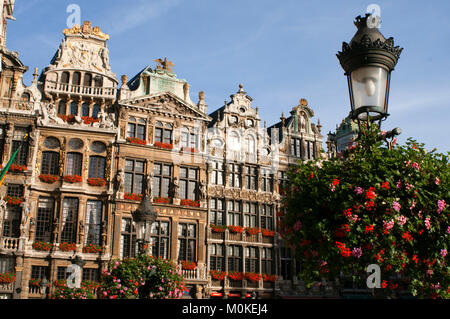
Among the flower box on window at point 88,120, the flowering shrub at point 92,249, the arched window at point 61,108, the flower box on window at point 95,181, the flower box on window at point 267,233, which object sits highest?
the arched window at point 61,108

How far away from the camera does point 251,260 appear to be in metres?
34.4

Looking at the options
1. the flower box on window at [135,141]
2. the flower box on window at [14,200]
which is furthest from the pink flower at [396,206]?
the flower box on window at [135,141]

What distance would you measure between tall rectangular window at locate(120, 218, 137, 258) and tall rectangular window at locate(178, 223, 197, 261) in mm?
3170

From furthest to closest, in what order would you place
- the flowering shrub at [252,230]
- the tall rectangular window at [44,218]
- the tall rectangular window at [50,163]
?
1. the flowering shrub at [252,230]
2. the tall rectangular window at [50,163]
3. the tall rectangular window at [44,218]

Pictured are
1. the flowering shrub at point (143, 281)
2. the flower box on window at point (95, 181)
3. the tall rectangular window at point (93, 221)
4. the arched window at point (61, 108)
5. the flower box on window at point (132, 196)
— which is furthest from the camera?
the arched window at point (61, 108)

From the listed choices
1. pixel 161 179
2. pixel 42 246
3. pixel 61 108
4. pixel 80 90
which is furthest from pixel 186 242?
pixel 80 90

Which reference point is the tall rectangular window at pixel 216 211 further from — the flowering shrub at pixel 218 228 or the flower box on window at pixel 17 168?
the flower box on window at pixel 17 168

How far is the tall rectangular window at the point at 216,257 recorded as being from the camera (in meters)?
33.1

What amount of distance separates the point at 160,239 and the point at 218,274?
458cm

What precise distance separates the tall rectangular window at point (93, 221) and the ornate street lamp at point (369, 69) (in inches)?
986

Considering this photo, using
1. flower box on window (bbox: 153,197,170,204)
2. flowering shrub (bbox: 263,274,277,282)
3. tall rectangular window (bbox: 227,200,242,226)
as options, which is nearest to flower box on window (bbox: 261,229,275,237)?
tall rectangular window (bbox: 227,200,242,226)

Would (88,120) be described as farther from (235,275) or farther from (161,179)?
(235,275)
